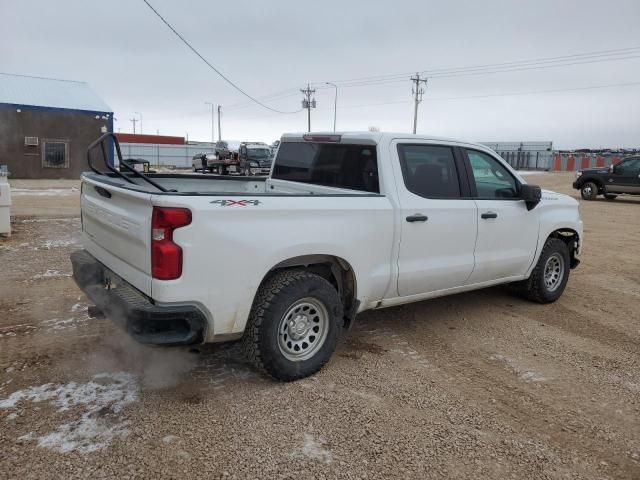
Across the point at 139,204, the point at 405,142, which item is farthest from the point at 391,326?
the point at 139,204

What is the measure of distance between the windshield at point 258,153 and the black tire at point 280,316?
2624 centimetres

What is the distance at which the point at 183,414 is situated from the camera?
11.1 feet

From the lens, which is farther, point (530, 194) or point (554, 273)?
point (554, 273)

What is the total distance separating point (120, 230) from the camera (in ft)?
11.8

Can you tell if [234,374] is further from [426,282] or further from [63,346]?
[426,282]

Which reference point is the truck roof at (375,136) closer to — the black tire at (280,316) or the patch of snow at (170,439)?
the black tire at (280,316)

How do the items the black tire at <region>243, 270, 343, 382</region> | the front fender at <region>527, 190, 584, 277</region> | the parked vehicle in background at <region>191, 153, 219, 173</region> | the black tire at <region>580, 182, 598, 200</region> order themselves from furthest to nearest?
the parked vehicle in background at <region>191, 153, 219, 173</region>, the black tire at <region>580, 182, 598, 200</region>, the front fender at <region>527, 190, 584, 277</region>, the black tire at <region>243, 270, 343, 382</region>

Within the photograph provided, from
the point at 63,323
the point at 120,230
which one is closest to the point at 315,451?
the point at 120,230

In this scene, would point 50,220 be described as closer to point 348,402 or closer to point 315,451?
point 348,402

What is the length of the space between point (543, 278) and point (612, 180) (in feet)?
54.1

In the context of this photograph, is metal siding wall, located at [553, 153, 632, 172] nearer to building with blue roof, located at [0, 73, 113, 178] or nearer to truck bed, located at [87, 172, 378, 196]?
building with blue roof, located at [0, 73, 113, 178]

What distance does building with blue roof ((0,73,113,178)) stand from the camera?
80.7 ft

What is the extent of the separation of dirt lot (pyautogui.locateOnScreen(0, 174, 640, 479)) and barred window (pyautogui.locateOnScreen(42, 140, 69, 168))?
2228 cm

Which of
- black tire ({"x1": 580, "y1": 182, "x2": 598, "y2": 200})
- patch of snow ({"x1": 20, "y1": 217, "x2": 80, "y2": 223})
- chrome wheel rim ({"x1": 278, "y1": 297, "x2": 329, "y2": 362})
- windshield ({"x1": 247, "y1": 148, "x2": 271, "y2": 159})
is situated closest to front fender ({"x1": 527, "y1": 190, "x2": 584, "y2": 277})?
chrome wheel rim ({"x1": 278, "y1": 297, "x2": 329, "y2": 362})
